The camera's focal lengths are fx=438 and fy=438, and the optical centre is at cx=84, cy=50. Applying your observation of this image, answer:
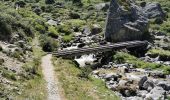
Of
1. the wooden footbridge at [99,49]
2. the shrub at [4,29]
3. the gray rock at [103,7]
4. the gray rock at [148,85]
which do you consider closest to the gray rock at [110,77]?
the gray rock at [148,85]

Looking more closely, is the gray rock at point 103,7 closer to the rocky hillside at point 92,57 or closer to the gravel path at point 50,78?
the rocky hillside at point 92,57

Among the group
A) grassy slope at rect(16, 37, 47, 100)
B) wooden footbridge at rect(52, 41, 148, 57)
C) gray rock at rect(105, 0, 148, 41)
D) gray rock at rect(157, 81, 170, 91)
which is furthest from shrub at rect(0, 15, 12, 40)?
gray rock at rect(157, 81, 170, 91)

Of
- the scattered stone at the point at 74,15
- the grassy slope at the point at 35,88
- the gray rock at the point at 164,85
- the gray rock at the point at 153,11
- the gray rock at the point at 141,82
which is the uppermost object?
the grassy slope at the point at 35,88

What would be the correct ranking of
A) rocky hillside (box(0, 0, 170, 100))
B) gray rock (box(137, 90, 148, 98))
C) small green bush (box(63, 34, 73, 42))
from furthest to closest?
small green bush (box(63, 34, 73, 42)) < gray rock (box(137, 90, 148, 98)) < rocky hillside (box(0, 0, 170, 100))

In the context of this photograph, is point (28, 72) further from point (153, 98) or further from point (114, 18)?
point (114, 18)

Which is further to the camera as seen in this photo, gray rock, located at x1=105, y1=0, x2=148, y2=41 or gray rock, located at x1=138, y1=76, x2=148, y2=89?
gray rock, located at x1=105, y1=0, x2=148, y2=41

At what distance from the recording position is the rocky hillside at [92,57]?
54125 mm

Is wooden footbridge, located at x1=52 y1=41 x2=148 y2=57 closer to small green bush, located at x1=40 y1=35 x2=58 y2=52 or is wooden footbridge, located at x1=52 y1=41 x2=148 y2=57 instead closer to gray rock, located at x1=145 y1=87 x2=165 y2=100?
small green bush, located at x1=40 y1=35 x2=58 y2=52

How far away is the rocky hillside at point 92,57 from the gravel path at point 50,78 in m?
0.90

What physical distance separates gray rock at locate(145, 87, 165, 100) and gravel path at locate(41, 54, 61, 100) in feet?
40.3

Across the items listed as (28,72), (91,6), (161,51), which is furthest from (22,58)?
(91,6)

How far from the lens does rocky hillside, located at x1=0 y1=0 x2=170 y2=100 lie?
178 feet

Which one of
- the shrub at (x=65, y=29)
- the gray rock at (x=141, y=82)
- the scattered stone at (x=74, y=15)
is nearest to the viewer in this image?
the gray rock at (x=141, y=82)

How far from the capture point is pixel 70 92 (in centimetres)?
5159
